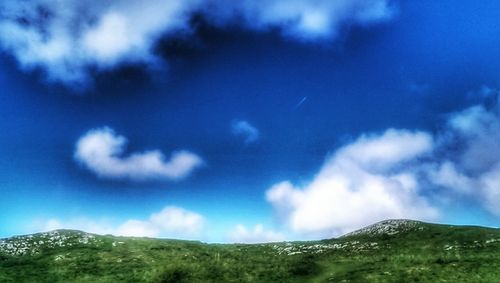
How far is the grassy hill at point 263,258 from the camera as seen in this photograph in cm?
5478

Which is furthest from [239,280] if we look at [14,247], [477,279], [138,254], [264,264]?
[14,247]

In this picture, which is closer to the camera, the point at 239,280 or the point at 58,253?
the point at 239,280

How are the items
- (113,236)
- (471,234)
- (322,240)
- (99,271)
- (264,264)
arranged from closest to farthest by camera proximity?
1. (99,271)
2. (264,264)
3. (471,234)
4. (113,236)
5. (322,240)

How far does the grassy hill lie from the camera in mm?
54781

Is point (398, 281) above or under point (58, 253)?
under

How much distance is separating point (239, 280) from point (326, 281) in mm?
11958

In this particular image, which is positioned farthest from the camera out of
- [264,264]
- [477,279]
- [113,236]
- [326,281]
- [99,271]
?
[113,236]

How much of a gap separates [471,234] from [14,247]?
7546 cm

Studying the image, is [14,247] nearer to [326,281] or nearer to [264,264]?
[264,264]

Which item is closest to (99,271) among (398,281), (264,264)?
(264,264)

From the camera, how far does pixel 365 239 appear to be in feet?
259

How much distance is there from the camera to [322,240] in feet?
272

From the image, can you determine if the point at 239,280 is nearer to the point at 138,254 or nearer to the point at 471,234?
the point at 138,254

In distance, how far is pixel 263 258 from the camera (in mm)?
68438
